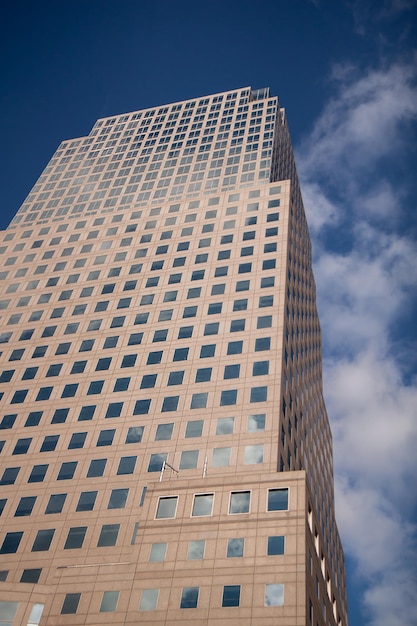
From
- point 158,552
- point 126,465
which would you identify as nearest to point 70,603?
point 158,552

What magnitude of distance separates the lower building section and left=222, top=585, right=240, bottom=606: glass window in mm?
76

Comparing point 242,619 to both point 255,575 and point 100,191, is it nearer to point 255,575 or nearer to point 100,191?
point 255,575

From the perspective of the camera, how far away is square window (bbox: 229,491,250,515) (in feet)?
171

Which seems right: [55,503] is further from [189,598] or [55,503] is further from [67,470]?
[189,598]

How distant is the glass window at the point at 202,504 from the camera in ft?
173

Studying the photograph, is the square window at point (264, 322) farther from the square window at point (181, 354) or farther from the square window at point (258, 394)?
the square window at point (258, 394)

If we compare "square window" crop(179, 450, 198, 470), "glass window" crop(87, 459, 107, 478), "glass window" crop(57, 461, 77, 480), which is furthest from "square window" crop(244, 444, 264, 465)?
"glass window" crop(57, 461, 77, 480)

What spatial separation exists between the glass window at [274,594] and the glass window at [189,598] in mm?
5595

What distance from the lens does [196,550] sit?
165 feet

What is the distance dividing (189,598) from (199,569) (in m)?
2.41

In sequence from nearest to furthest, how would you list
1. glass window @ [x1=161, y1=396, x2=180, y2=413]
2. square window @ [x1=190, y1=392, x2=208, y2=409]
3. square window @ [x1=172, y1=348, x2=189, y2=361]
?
square window @ [x1=190, y1=392, x2=208, y2=409] < glass window @ [x1=161, y1=396, x2=180, y2=413] < square window @ [x1=172, y1=348, x2=189, y2=361]

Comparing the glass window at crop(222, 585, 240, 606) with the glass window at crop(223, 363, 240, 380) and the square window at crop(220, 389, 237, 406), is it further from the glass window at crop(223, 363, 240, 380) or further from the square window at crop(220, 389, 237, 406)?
the glass window at crop(223, 363, 240, 380)

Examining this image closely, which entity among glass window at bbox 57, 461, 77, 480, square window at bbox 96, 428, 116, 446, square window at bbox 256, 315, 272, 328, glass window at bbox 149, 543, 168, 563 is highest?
square window at bbox 256, 315, 272, 328

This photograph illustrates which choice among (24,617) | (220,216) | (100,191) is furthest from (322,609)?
(100,191)
